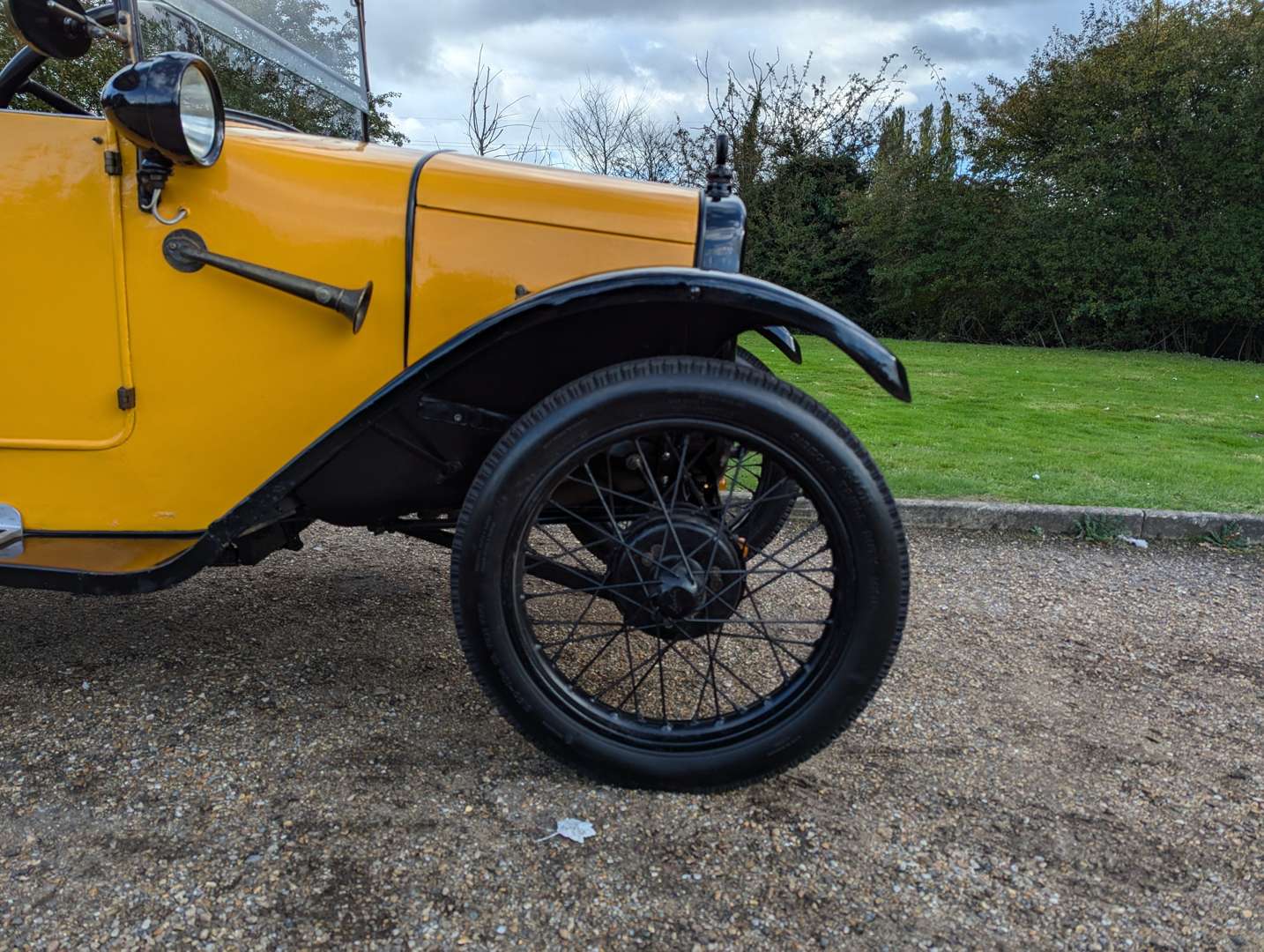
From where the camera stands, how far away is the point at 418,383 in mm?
1888

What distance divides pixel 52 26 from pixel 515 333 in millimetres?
1257

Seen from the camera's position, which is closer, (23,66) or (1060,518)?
(23,66)

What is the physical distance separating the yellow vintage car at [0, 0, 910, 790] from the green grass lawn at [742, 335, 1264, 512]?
2.61 metres

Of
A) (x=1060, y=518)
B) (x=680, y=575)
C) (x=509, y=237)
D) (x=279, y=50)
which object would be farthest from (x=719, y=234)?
(x=1060, y=518)

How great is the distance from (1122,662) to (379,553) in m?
2.72

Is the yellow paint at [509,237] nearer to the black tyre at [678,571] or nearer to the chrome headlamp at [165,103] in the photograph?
the black tyre at [678,571]

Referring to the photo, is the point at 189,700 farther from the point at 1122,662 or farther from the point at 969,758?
the point at 1122,662

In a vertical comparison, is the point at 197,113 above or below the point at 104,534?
above

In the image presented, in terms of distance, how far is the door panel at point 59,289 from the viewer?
1.98m

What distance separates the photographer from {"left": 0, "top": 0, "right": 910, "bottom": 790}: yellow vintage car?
1806 mm

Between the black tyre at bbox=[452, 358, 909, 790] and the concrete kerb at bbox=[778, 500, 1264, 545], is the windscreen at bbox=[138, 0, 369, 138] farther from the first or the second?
the concrete kerb at bbox=[778, 500, 1264, 545]

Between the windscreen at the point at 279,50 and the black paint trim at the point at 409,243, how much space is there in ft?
2.49

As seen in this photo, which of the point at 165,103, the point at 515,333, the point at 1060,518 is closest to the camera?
the point at 165,103

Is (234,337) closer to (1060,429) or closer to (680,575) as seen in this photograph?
(680,575)
